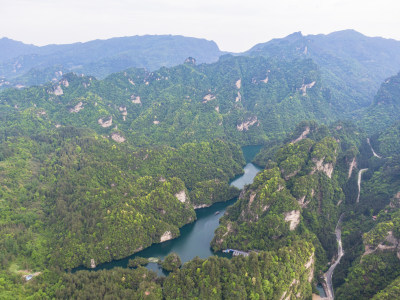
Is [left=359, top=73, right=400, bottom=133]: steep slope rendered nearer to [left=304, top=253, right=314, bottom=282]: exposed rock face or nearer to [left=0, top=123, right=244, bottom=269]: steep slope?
[left=0, top=123, right=244, bottom=269]: steep slope

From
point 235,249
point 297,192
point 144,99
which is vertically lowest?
point 235,249

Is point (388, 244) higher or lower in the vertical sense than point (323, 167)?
lower

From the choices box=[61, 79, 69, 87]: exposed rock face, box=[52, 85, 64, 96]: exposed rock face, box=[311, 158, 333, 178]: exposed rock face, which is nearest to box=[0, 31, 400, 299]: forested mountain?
box=[311, 158, 333, 178]: exposed rock face

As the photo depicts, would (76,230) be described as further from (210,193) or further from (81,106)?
(81,106)

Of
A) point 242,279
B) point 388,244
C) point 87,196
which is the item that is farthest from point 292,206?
point 87,196

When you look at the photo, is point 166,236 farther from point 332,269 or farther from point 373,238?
point 373,238

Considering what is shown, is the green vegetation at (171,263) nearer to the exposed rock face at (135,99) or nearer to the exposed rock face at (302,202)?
the exposed rock face at (302,202)

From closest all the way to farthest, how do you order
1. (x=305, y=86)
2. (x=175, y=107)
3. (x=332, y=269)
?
(x=332, y=269) < (x=175, y=107) < (x=305, y=86)

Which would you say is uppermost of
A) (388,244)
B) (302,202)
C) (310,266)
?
(302,202)

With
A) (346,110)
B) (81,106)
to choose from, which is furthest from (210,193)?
(346,110)
